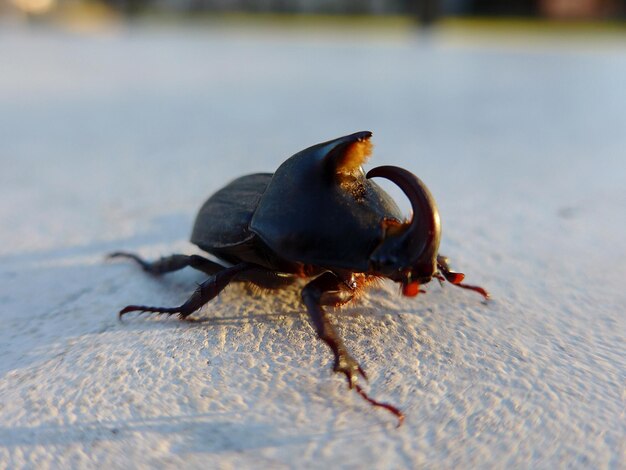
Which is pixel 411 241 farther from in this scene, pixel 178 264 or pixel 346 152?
pixel 178 264

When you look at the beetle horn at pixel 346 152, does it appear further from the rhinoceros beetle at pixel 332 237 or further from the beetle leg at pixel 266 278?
the beetle leg at pixel 266 278

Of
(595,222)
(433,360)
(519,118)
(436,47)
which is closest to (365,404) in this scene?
(433,360)

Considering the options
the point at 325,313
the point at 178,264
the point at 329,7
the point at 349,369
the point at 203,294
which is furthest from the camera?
the point at 329,7

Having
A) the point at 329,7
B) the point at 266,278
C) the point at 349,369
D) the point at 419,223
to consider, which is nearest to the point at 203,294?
the point at 266,278

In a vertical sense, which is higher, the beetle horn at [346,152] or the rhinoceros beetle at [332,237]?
the beetle horn at [346,152]

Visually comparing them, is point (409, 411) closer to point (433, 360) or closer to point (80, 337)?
point (433, 360)

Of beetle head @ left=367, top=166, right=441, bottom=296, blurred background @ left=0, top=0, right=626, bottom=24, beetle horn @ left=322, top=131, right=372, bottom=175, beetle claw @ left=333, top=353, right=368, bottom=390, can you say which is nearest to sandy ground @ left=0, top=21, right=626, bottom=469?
beetle claw @ left=333, top=353, right=368, bottom=390

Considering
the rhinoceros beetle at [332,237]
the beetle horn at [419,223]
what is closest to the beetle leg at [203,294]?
the rhinoceros beetle at [332,237]
